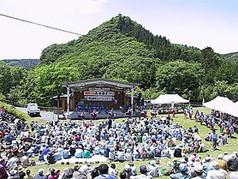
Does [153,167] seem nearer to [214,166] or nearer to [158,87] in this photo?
[214,166]

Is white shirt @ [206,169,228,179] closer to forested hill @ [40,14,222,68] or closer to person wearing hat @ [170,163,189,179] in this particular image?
person wearing hat @ [170,163,189,179]

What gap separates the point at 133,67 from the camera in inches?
4449

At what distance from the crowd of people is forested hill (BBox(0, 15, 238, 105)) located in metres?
38.6

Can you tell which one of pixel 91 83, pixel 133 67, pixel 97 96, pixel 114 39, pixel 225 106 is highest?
pixel 114 39

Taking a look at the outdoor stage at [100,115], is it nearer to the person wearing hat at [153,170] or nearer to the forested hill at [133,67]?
the forested hill at [133,67]

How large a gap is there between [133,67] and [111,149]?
88.8 meters

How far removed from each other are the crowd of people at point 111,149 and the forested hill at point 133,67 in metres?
38.6

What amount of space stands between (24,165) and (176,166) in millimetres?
7912

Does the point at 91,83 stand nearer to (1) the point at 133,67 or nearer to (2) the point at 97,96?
(2) the point at 97,96

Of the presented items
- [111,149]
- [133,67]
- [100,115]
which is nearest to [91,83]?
[100,115]

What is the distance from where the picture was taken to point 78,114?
48.8 m

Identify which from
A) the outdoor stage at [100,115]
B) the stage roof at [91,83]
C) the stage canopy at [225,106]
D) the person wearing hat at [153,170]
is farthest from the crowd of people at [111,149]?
the stage roof at [91,83]

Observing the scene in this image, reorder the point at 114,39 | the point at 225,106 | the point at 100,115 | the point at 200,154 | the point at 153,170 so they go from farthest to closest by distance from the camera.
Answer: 1. the point at 114,39
2. the point at 100,115
3. the point at 225,106
4. the point at 200,154
5. the point at 153,170

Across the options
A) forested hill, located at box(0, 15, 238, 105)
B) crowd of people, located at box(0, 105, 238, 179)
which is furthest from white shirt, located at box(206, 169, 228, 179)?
forested hill, located at box(0, 15, 238, 105)
